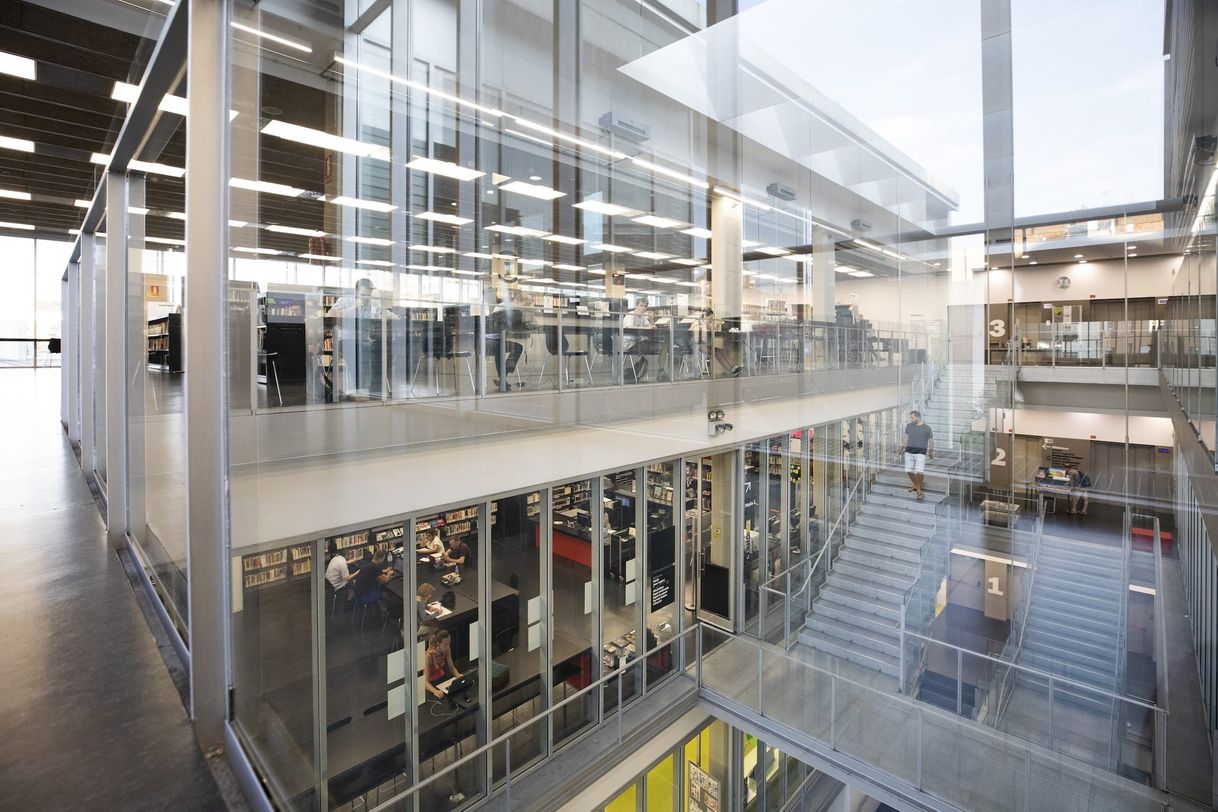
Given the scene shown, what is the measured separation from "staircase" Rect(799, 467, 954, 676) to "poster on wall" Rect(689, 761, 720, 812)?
7.10ft

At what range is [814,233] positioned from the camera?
3.75 metres

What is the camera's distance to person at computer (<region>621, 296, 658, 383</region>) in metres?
4.19

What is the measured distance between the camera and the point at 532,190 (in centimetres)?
316

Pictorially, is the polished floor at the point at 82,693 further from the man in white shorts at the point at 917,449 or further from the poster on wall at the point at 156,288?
the man in white shorts at the point at 917,449

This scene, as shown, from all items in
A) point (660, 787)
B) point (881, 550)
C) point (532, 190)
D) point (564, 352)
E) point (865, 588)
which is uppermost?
point (532, 190)

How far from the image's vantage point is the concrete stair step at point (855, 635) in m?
4.05

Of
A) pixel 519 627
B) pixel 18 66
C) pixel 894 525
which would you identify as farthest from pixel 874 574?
pixel 18 66

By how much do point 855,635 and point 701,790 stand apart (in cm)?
293

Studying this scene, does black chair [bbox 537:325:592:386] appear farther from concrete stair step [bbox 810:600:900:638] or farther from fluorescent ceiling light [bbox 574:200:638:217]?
concrete stair step [bbox 810:600:900:638]

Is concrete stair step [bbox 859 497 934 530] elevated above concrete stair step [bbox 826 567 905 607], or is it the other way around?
concrete stair step [bbox 859 497 934 530]

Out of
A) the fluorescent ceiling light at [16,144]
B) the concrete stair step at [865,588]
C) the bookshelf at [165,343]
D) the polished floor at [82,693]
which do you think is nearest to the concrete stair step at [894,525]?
the concrete stair step at [865,588]

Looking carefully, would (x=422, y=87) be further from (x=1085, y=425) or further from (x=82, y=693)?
(x=1085, y=425)

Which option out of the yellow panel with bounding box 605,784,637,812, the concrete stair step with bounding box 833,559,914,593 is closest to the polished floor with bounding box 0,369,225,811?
the concrete stair step with bounding box 833,559,914,593

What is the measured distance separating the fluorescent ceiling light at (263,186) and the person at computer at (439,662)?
122 inches
